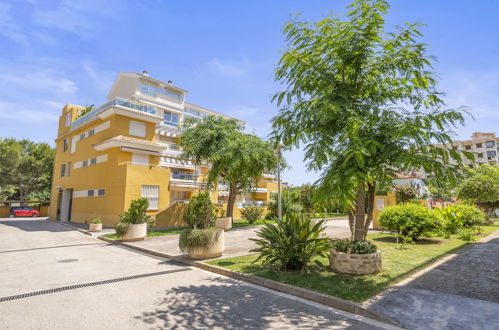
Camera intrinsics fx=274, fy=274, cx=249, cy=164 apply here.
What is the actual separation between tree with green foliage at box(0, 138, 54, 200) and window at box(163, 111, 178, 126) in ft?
82.2

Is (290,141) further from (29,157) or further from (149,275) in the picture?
(29,157)

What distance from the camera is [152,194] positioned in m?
21.8

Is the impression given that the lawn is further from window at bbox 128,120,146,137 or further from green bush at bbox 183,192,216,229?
window at bbox 128,120,146,137

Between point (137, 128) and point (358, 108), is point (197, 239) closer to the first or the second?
point (358, 108)

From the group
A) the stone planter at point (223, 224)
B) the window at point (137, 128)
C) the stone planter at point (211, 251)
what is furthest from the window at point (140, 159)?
the stone planter at point (211, 251)

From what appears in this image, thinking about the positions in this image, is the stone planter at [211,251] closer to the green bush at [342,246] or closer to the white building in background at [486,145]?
the green bush at [342,246]

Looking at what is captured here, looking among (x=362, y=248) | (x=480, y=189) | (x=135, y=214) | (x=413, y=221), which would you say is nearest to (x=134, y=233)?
(x=135, y=214)

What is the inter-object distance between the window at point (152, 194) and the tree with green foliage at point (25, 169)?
35162 millimetres

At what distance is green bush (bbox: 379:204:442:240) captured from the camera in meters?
11.1

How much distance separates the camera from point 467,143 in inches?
2719

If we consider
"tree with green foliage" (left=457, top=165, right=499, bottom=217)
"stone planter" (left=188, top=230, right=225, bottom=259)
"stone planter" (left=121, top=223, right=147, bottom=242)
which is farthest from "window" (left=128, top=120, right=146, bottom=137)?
"tree with green foliage" (left=457, top=165, right=499, bottom=217)

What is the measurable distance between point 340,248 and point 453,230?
9643 millimetres

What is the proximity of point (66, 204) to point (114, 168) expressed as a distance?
1128 cm

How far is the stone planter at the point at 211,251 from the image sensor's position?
9125 millimetres
